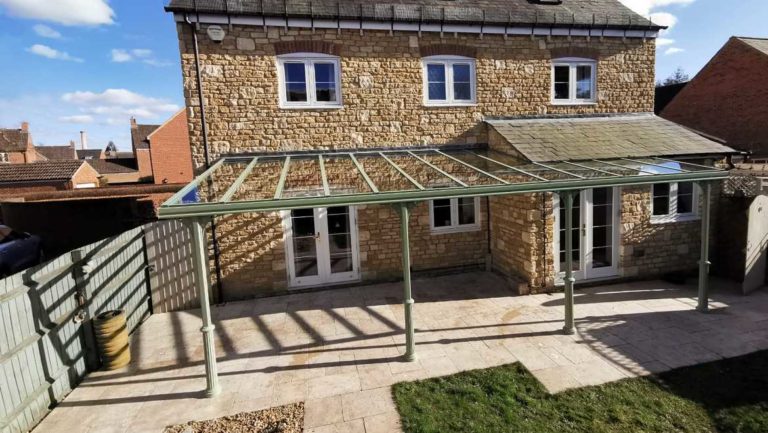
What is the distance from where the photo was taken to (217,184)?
19.6 feet

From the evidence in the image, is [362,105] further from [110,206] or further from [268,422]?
[110,206]

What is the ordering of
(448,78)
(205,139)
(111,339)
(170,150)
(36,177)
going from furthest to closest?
(170,150), (36,177), (448,78), (205,139), (111,339)

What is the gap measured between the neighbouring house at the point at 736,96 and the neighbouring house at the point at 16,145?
47006 mm

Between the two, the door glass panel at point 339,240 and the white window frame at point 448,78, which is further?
the white window frame at point 448,78

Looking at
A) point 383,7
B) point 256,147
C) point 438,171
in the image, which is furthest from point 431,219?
point 383,7

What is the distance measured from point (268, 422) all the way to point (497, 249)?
6.42 meters

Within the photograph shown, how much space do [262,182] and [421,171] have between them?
2.62 meters

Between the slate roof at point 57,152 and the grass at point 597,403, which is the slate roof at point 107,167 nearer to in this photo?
the slate roof at point 57,152

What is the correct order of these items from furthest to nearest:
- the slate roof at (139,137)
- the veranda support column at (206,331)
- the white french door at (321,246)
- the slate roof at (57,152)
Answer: the slate roof at (57,152) < the slate roof at (139,137) < the white french door at (321,246) < the veranda support column at (206,331)

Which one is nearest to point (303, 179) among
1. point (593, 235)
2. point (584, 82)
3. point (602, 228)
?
point (593, 235)

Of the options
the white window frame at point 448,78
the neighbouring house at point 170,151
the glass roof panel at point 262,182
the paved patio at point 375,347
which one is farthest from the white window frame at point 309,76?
the neighbouring house at point 170,151

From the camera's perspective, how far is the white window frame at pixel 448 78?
908 cm

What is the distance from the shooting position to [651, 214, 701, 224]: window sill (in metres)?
8.71

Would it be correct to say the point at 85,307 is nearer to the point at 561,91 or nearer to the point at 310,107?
the point at 310,107
